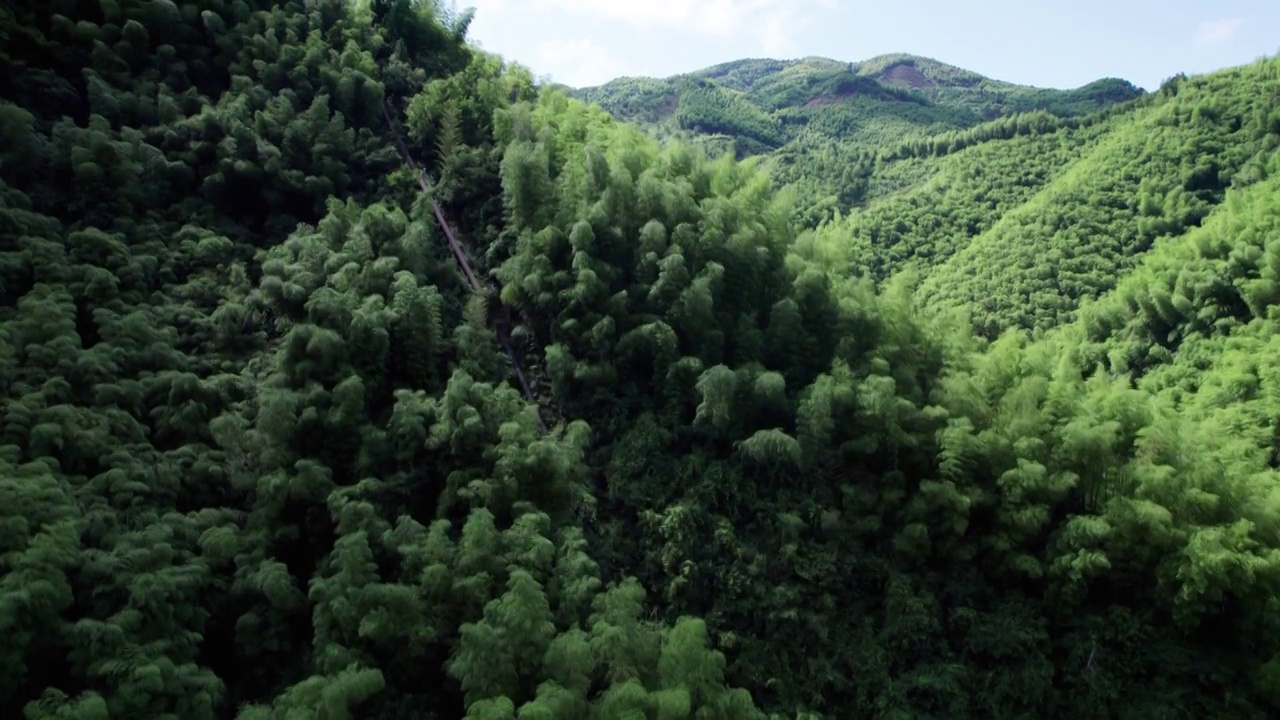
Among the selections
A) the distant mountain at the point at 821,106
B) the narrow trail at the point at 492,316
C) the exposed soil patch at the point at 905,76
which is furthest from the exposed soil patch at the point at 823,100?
the narrow trail at the point at 492,316

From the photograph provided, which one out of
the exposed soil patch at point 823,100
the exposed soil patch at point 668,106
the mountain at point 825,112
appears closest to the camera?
the mountain at point 825,112

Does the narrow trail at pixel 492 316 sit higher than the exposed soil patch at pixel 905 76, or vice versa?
the exposed soil patch at pixel 905 76

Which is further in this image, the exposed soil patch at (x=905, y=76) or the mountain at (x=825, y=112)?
the exposed soil patch at (x=905, y=76)

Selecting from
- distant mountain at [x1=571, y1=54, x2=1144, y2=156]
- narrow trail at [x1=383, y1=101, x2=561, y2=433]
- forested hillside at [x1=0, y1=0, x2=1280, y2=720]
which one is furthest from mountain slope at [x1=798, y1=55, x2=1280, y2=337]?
narrow trail at [x1=383, y1=101, x2=561, y2=433]

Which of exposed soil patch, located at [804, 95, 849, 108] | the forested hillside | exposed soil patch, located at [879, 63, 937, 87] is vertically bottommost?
the forested hillside

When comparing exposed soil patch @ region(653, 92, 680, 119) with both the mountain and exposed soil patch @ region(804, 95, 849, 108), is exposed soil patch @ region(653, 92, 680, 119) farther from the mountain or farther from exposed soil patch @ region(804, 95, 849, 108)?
exposed soil patch @ region(804, 95, 849, 108)

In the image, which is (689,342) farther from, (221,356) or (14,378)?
(14,378)

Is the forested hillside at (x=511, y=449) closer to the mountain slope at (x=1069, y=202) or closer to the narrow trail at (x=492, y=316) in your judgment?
the narrow trail at (x=492, y=316)

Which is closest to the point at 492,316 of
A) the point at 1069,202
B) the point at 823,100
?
the point at 1069,202
